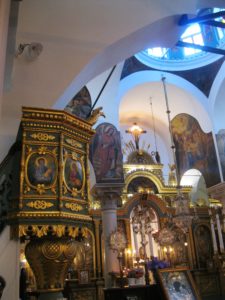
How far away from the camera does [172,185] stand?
49.1 feet

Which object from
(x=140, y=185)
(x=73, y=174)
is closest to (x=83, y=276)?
(x=140, y=185)

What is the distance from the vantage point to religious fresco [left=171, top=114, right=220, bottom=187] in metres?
12.4

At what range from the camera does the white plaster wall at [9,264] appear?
141 inches

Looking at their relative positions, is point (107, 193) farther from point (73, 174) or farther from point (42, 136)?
point (42, 136)

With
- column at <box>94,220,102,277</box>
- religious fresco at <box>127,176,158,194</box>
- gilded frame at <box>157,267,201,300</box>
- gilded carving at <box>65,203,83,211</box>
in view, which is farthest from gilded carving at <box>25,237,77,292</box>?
religious fresco at <box>127,176,158,194</box>

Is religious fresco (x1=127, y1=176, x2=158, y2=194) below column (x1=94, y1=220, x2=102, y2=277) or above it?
above

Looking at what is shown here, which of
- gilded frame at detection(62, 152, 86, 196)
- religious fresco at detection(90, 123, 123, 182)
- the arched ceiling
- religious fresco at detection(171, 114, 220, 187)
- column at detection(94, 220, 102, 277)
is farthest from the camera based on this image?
religious fresco at detection(171, 114, 220, 187)

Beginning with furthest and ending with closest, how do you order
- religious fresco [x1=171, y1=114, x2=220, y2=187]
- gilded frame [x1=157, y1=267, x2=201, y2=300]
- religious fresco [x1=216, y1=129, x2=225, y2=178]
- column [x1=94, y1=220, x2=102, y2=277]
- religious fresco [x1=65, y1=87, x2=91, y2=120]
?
religious fresco [x1=171, y1=114, x2=220, y2=187]
column [x1=94, y1=220, x2=102, y2=277]
religious fresco [x1=216, y1=129, x2=225, y2=178]
religious fresco [x1=65, y1=87, x2=91, y2=120]
gilded frame [x1=157, y1=267, x2=201, y2=300]

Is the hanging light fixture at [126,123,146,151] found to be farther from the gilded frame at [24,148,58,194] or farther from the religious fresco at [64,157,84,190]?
the gilded frame at [24,148,58,194]

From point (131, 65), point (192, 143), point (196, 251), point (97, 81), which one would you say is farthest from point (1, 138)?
point (196, 251)

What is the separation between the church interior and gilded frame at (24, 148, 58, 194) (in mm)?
11

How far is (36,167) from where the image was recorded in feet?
11.9

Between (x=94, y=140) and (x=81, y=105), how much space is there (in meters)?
2.91

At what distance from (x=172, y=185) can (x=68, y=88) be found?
10.6m
